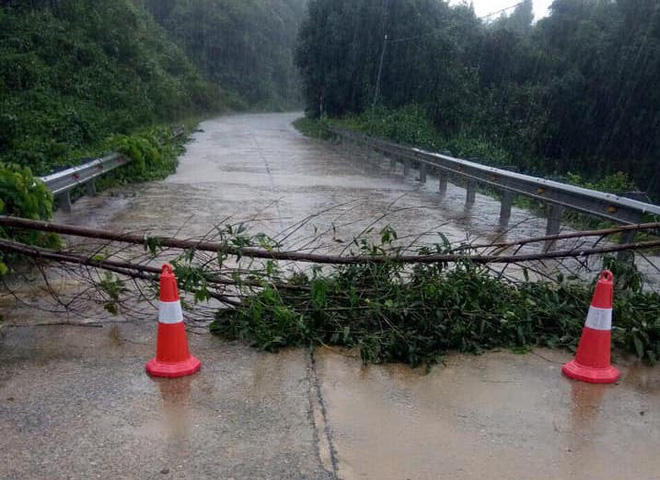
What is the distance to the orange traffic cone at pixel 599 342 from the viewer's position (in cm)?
390

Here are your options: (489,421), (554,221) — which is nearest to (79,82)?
(554,221)

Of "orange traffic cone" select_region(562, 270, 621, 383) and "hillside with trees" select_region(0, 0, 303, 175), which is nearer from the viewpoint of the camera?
"orange traffic cone" select_region(562, 270, 621, 383)

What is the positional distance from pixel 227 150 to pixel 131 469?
1744cm

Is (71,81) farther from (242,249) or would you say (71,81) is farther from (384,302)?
(384,302)

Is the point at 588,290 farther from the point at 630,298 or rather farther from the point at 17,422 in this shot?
the point at 17,422

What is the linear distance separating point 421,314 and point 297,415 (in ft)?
4.69

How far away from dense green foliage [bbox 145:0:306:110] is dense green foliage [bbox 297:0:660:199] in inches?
1395

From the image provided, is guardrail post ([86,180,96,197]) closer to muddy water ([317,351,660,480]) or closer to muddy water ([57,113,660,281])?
muddy water ([57,113,660,281])

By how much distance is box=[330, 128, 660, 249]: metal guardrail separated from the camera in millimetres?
6098

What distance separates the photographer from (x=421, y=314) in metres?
4.42

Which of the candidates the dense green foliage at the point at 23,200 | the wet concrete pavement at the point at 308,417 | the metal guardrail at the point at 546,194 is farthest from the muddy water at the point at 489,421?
the dense green foliage at the point at 23,200

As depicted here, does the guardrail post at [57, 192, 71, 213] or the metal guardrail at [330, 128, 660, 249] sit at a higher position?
the metal guardrail at [330, 128, 660, 249]

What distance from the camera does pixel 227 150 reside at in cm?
1962

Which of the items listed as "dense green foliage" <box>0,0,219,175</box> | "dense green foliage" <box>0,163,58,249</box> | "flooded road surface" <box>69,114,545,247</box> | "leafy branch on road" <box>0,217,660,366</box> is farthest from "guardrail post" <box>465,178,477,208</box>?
"dense green foliage" <box>0,0,219,175</box>
